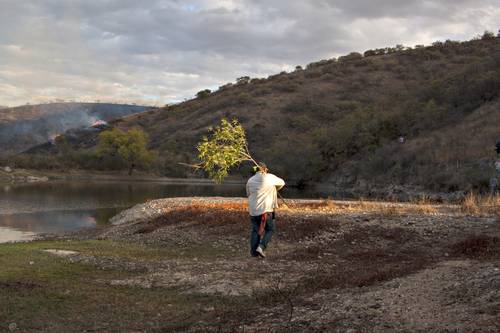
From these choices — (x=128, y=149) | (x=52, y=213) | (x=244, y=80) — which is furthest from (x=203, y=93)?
(x=52, y=213)

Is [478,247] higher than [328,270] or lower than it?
higher

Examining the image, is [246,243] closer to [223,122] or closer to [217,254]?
[217,254]

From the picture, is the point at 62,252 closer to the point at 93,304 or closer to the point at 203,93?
the point at 93,304

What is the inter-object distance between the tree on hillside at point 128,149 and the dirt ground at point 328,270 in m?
84.2

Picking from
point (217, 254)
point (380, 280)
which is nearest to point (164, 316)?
point (380, 280)

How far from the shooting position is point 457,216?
828 inches

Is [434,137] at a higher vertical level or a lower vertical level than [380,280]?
higher

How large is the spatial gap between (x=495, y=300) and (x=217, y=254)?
10537 mm

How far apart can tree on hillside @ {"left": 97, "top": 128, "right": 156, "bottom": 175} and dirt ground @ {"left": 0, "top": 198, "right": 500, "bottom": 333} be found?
276ft

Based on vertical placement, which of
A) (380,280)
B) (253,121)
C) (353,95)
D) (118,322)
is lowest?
(118,322)

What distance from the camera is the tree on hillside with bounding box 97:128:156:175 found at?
107 meters

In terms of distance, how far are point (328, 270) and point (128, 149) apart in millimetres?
98480

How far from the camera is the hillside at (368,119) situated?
187 feet

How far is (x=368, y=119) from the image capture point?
8462 cm
